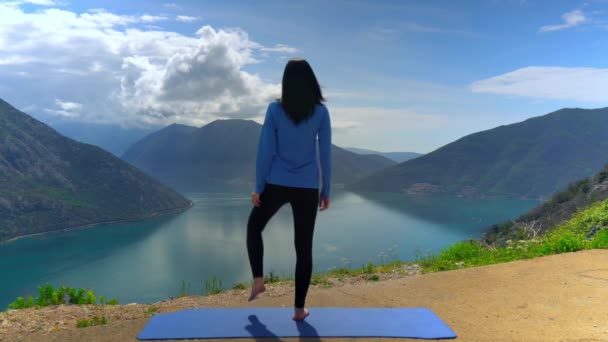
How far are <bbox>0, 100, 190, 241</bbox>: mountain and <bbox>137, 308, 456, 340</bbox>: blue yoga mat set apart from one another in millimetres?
131219

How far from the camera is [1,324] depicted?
387 cm

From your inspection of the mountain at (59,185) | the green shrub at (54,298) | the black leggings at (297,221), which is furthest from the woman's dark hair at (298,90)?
the mountain at (59,185)

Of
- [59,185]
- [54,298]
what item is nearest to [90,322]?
[54,298]

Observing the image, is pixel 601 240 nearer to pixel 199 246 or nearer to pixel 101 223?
pixel 199 246

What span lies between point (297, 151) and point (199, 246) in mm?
104099

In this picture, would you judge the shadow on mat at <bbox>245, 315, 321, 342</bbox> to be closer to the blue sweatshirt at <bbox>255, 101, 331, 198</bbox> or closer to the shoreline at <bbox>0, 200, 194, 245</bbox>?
the blue sweatshirt at <bbox>255, 101, 331, 198</bbox>

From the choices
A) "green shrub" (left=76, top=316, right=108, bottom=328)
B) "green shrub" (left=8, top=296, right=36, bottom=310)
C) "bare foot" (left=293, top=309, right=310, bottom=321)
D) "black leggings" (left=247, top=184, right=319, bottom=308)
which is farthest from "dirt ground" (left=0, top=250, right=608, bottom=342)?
"green shrub" (left=8, top=296, right=36, bottom=310)

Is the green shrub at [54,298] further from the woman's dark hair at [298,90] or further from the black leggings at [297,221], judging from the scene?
the woman's dark hair at [298,90]

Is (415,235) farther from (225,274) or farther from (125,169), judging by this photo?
(125,169)

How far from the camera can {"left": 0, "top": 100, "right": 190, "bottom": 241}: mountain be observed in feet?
404

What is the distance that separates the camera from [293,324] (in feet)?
11.7

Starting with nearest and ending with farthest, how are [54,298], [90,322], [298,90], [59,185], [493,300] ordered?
1. [298,90]
2. [90,322]
3. [493,300]
4. [54,298]
5. [59,185]

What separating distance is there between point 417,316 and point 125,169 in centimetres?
17851

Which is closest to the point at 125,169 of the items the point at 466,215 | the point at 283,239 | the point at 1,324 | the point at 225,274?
the point at 283,239
